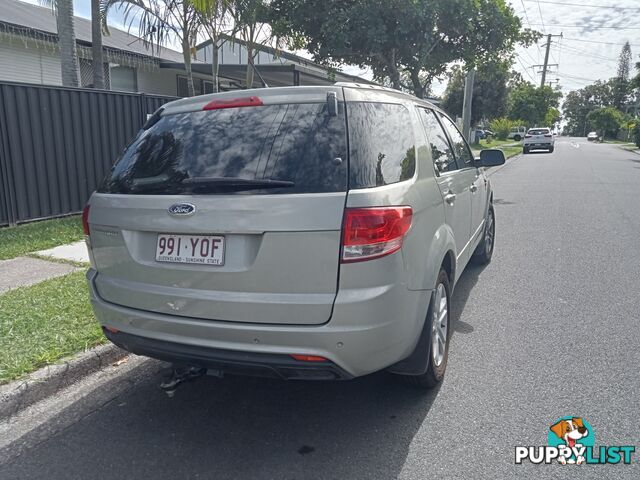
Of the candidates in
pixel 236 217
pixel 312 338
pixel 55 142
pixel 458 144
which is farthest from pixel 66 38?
pixel 312 338

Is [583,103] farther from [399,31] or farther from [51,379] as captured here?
[51,379]

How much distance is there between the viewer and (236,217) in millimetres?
2529

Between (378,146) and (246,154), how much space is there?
27.2 inches

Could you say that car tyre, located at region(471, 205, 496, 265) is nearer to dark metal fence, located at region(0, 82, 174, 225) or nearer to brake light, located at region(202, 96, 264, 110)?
brake light, located at region(202, 96, 264, 110)

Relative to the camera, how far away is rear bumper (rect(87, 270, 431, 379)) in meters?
2.48

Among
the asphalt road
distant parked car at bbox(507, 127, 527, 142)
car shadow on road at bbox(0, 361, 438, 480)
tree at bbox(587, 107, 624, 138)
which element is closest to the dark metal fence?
the asphalt road

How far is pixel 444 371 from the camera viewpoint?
3484mm

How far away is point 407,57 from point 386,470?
1191 centimetres

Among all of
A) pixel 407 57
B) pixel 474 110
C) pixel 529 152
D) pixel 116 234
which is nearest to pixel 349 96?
pixel 116 234

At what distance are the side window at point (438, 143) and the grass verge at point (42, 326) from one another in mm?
2775

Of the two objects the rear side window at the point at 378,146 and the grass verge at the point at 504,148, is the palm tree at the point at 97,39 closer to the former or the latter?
the rear side window at the point at 378,146

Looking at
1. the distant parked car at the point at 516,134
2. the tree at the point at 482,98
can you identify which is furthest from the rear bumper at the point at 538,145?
the distant parked car at the point at 516,134

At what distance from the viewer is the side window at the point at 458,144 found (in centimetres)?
456

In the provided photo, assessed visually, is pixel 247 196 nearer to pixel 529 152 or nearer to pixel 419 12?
pixel 419 12
